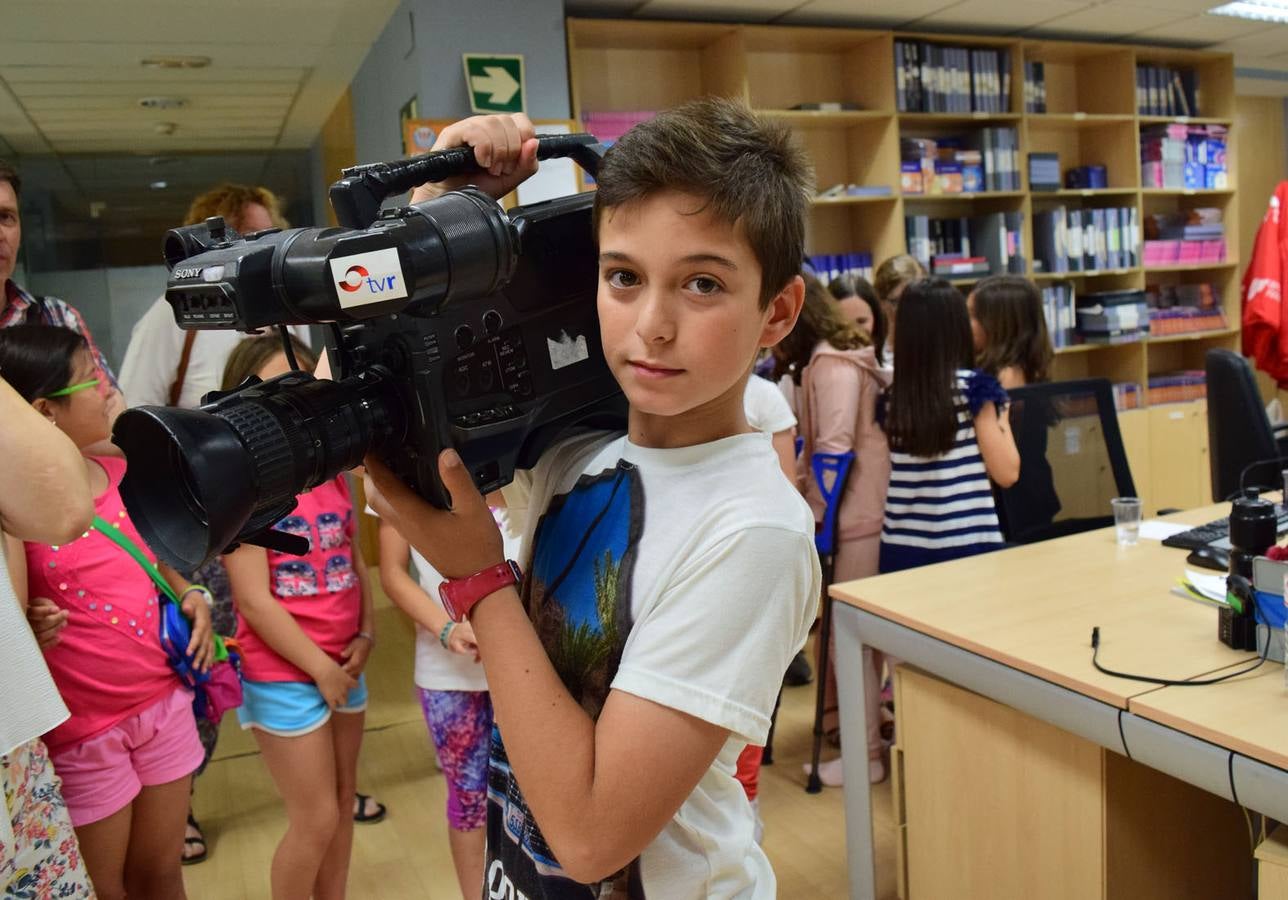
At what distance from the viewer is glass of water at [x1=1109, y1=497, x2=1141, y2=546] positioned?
2.22 m

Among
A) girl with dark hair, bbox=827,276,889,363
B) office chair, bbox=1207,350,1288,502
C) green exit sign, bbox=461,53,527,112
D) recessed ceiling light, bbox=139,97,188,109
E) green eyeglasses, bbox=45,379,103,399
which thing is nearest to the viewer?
green eyeglasses, bbox=45,379,103,399

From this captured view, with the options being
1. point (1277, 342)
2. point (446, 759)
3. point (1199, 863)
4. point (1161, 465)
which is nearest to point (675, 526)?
point (446, 759)

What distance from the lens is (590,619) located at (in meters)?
0.78

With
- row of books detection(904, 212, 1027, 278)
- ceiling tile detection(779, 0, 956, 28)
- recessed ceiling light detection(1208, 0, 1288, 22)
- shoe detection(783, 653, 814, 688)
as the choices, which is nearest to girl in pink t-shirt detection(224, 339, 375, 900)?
shoe detection(783, 653, 814, 688)

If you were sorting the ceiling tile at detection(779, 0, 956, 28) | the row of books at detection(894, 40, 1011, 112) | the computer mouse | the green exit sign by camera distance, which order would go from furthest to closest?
the row of books at detection(894, 40, 1011, 112), the ceiling tile at detection(779, 0, 956, 28), the green exit sign, the computer mouse

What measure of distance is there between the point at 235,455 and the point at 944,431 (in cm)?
206

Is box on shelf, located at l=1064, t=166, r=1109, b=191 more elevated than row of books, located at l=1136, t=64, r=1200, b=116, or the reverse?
row of books, located at l=1136, t=64, r=1200, b=116

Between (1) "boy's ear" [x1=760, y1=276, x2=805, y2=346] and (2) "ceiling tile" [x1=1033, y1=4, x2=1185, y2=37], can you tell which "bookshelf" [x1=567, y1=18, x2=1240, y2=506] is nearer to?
(2) "ceiling tile" [x1=1033, y1=4, x2=1185, y2=37]

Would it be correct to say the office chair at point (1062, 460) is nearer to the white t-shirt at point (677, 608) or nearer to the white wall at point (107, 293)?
the white t-shirt at point (677, 608)

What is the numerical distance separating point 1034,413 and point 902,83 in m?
2.46

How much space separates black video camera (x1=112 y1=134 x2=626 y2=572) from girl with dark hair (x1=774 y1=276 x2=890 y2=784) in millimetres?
1883

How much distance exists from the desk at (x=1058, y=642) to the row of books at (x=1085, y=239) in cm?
310

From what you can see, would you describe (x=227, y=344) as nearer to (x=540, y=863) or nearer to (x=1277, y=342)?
(x=540, y=863)

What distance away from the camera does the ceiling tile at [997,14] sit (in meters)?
4.39
